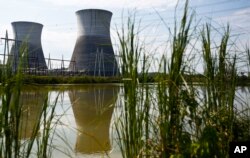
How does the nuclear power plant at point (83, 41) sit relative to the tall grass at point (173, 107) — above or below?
above

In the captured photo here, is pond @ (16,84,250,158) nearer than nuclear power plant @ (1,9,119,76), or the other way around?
pond @ (16,84,250,158)

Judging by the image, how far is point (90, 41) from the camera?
34.9m

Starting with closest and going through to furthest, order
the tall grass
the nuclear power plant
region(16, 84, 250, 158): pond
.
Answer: the tall grass < region(16, 84, 250, 158): pond < the nuclear power plant

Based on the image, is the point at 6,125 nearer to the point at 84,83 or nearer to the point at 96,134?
A: the point at 96,134

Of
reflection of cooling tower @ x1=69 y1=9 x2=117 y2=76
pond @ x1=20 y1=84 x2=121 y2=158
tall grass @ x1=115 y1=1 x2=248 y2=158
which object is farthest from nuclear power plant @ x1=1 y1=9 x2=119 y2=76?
tall grass @ x1=115 y1=1 x2=248 y2=158

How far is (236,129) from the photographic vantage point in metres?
2.26

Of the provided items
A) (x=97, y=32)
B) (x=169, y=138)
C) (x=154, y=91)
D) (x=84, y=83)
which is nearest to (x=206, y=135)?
(x=169, y=138)

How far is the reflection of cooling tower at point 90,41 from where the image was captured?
1289 inches

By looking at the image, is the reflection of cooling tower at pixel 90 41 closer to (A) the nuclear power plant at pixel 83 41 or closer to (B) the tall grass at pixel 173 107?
(A) the nuclear power plant at pixel 83 41

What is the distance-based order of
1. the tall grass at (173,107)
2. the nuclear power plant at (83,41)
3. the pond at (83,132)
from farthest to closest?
1. the nuclear power plant at (83,41)
2. the pond at (83,132)
3. the tall grass at (173,107)

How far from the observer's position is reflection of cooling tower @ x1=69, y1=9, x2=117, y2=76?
32731 mm

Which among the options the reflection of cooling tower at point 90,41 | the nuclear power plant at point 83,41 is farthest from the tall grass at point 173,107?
the reflection of cooling tower at point 90,41

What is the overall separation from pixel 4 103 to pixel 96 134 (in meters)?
3.56

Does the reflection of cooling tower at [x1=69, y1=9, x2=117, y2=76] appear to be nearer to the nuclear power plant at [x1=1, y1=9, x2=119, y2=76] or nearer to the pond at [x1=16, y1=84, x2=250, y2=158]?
the nuclear power plant at [x1=1, y1=9, x2=119, y2=76]
